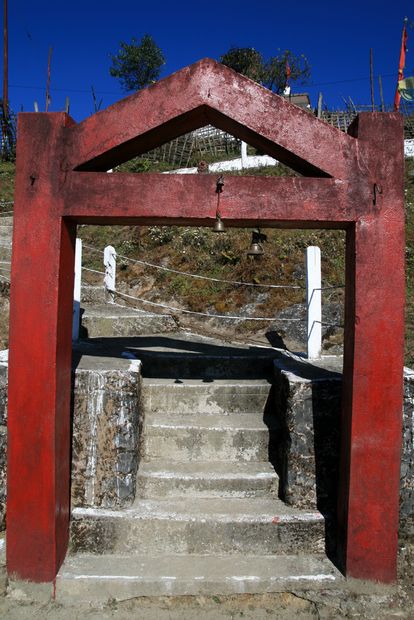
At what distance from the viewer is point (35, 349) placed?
11.8ft

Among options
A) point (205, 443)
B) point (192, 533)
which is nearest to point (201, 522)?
point (192, 533)

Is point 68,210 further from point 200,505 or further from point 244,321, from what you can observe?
point 244,321

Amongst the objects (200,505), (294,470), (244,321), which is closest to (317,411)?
(294,470)

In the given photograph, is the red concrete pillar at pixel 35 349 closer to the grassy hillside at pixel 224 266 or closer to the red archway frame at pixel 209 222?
the red archway frame at pixel 209 222

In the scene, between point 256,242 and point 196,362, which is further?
point 196,362

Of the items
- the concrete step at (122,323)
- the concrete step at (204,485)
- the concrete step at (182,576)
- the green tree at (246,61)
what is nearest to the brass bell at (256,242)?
the concrete step at (204,485)

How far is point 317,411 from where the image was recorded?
4164mm

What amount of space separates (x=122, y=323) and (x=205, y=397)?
3013 mm

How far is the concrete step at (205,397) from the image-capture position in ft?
16.4

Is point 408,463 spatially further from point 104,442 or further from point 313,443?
point 104,442

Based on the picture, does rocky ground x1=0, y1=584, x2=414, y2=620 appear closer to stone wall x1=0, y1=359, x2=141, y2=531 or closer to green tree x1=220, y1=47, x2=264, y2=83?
stone wall x1=0, y1=359, x2=141, y2=531

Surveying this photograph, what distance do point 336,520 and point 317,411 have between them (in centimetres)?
86

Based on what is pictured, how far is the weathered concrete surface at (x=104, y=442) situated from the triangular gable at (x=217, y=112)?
1.74 meters

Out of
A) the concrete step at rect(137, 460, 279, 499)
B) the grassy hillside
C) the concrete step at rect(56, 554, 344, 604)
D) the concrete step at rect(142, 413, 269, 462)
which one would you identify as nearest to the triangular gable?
the concrete step at rect(142, 413, 269, 462)
